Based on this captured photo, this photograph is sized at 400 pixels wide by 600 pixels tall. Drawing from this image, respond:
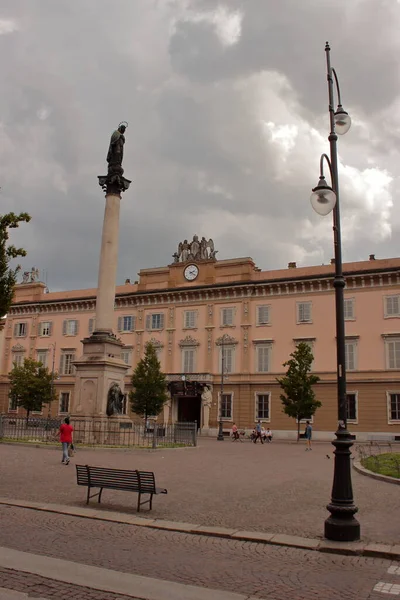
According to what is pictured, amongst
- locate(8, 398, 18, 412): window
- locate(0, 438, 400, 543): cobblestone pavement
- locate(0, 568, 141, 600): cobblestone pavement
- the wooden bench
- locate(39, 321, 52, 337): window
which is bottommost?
locate(0, 568, 141, 600): cobblestone pavement

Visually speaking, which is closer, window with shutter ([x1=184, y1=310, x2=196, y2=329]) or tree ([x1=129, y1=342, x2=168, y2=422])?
tree ([x1=129, y1=342, x2=168, y2=422])

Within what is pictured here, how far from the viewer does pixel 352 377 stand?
45.8 metres

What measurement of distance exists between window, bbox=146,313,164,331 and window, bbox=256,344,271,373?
10681 mm

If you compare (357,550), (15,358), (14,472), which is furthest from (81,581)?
(15,358)

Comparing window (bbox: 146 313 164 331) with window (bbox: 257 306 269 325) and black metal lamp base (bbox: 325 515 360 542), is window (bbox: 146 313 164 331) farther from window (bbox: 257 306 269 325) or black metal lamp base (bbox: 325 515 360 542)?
black metal lamp base (bbox: 325 515 360 542)

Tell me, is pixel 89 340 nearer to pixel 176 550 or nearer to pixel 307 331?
pixel 176 550

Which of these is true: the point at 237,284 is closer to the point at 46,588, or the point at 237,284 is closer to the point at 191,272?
the point at 191,272

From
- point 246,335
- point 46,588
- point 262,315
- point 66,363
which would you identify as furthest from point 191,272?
point 46,588

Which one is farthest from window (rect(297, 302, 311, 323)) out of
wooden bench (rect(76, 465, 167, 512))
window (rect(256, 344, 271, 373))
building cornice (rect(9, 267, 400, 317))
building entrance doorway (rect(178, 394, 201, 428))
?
wooden bench (rect(76, 465, 167, 512))

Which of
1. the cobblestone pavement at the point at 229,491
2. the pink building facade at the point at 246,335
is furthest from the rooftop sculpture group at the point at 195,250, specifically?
the cobblestone pavement at the point at 229,491

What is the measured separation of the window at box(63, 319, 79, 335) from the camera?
196ft

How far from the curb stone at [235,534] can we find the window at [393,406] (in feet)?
122

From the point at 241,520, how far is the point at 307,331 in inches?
1540

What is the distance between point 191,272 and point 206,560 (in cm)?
4798
